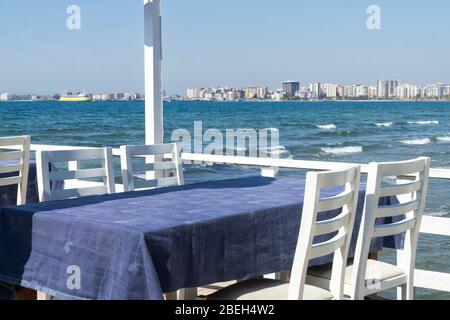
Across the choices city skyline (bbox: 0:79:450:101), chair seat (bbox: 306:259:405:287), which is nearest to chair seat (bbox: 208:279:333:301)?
chair seat (bbox: 306:259:405:287)

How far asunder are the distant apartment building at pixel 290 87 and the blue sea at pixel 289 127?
91 cm

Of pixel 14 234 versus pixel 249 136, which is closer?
pixel 14 234

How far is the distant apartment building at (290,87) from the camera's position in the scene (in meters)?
43.2

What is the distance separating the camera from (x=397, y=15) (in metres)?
39.1

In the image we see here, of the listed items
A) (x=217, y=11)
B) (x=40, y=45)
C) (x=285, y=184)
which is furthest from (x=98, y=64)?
(x=285, y=184)

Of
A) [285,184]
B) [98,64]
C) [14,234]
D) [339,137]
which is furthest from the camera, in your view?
[98,64]

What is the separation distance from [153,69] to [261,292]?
2.42 m

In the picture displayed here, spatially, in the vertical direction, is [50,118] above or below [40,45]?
below

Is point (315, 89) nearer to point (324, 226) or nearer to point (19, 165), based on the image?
point (19, 165)

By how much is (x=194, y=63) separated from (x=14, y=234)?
36277 mm

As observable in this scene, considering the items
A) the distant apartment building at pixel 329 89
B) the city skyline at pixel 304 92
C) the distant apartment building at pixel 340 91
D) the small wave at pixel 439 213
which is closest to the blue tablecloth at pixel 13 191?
the small wave at pixel 439 213

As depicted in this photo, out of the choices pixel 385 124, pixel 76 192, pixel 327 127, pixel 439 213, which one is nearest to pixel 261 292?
pixel 76 192

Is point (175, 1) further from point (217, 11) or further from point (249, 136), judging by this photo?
point (249, 136)

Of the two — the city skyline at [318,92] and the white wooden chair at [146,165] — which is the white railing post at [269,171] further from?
the city skyline at [318,92]
